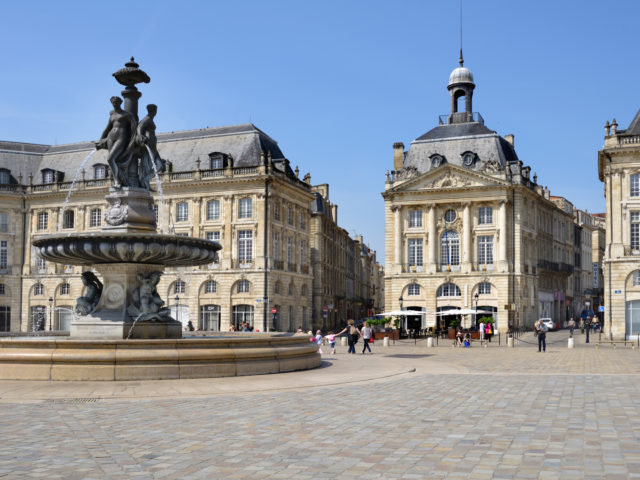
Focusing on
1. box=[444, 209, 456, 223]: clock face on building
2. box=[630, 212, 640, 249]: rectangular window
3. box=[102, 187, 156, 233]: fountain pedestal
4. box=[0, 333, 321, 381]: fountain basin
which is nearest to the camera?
box=[0, 333, 321, 381]: fountain basin

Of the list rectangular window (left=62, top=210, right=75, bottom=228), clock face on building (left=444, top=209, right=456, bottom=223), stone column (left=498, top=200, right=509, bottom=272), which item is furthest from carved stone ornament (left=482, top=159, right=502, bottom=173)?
rectangular window (left=62, top=210, right=75, bottom=228)

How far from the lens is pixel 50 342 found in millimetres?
14453

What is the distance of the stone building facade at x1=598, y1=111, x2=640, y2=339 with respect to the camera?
45.4m

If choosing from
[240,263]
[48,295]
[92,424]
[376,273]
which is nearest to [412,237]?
[240,263]

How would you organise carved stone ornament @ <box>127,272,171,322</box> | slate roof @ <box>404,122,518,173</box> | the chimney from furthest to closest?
the chimney
slate roof @ <box>404,122,518,173</box>
carved stone ornament @ <box>127,272,171,322</box>

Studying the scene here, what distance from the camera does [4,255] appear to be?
6200 cm

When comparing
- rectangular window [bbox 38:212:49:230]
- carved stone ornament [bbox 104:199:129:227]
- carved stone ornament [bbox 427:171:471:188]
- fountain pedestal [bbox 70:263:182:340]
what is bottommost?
fountain pedestal [bbox 70:263:182:340]

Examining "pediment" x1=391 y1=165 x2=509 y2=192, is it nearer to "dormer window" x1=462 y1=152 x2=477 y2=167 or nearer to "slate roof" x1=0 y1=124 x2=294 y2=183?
"dormer window" x1=462 y1=152 x2=477 y2=167

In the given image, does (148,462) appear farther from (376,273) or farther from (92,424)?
(376,273)

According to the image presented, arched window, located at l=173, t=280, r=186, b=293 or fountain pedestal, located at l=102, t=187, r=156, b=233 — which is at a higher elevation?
fountain pedestal, located at l=102, t=187, r=156, b=233

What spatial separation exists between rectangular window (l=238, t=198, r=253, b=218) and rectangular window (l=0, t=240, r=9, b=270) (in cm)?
2064

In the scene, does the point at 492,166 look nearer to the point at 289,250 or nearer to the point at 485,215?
the point at 485,215

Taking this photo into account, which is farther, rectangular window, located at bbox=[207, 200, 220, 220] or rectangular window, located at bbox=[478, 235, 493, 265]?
rectangular window, located at bbox=[478, 235, 493, 265]

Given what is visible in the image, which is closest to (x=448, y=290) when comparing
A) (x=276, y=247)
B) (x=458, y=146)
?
(x=458, y=146)
